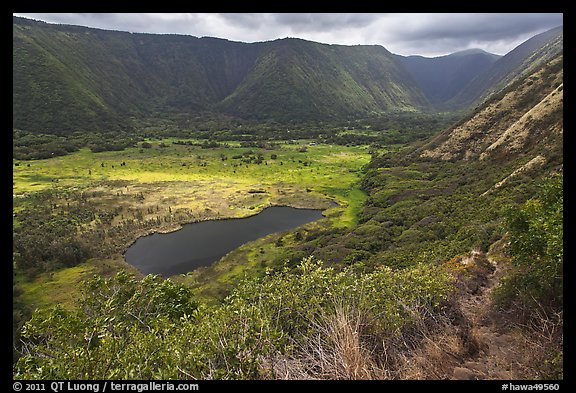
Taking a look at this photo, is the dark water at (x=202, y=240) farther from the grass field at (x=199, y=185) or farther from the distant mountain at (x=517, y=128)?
the distant mountain at (x=517, y=128)

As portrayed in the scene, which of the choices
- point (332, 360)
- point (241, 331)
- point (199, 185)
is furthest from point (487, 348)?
point (199, 185)

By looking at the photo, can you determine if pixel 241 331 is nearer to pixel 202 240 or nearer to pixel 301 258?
pixel 301 258

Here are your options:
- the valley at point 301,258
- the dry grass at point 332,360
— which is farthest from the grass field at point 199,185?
the dry grass at point 332,360

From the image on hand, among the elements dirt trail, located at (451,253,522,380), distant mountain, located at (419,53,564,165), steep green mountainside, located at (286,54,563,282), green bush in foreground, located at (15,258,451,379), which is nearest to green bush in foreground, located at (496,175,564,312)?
dirt trail, located at (451,253,522,380)

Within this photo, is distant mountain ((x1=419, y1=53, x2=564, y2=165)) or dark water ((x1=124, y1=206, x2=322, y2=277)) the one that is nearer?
dark water ((x1=124, y1=206, x2=322, y2=277))

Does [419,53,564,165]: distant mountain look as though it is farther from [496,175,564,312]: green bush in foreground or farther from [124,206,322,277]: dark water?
[124,206,322,277]: dark water
